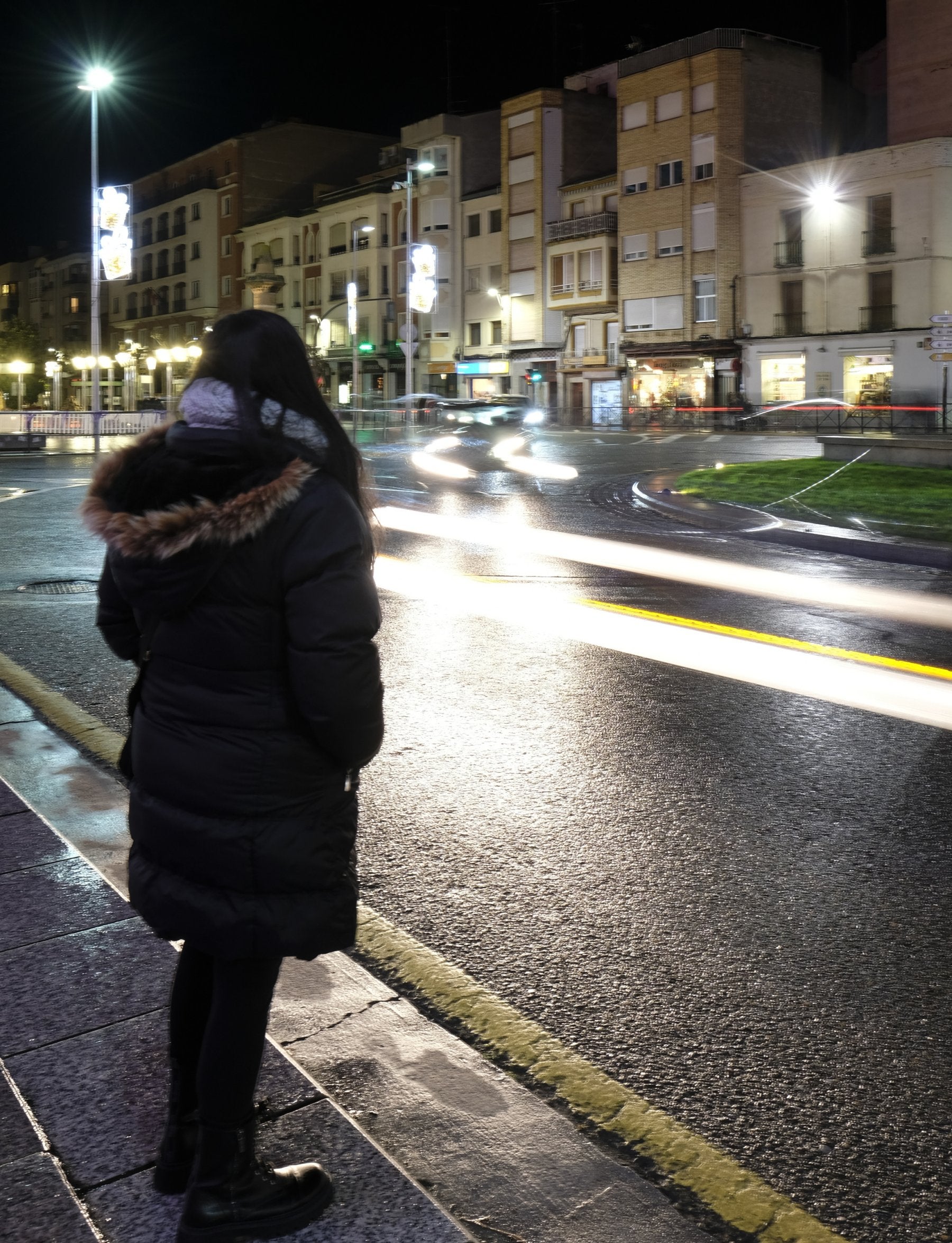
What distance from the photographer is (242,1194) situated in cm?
245

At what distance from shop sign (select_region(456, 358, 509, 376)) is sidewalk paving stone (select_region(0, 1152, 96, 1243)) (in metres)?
65.2

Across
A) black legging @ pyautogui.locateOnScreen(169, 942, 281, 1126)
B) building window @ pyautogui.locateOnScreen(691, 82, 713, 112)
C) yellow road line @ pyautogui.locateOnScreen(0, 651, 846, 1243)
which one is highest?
building window @ pyautogui.locateOnScreen(691, 82, 713, 112)

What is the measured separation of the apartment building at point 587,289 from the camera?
197 feet

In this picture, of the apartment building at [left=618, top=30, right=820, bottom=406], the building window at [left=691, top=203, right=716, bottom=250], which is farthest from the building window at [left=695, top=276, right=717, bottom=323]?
the building window at [left=691, top=203, right=716, bottom=250]

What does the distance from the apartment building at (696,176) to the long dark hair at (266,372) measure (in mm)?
53074

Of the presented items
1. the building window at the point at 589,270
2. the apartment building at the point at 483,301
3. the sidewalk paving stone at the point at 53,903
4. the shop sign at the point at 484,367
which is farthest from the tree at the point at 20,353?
the sidewalk paving stone at the point at 53,903

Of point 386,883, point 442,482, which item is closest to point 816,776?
point 386,883

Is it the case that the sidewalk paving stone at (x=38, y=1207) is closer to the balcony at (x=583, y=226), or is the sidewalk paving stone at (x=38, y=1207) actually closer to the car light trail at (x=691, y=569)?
the car light trail at (x=691, y=569)

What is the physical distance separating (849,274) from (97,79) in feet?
94.1

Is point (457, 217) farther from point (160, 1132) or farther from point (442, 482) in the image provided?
point (160, 1132)

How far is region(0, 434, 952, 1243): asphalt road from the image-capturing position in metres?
2.90

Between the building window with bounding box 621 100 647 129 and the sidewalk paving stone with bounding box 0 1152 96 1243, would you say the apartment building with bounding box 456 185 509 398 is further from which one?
the sidewalk paving stone with bounding box 0 1152 96 1243

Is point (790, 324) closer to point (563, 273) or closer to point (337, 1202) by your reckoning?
point (563, 273)

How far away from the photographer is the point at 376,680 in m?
2.40
